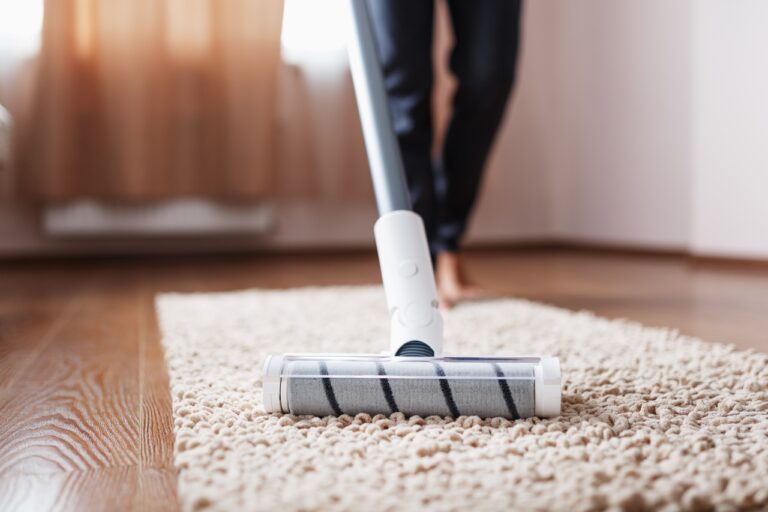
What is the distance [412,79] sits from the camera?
4.67 ft

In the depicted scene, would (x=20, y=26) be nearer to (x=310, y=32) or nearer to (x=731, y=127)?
(x=310, y=32)

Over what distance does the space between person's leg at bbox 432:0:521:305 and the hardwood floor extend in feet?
0.78

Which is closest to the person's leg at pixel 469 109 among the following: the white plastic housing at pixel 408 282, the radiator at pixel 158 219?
the white plastic housing at pixel 408 282

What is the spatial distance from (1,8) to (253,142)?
90 cm

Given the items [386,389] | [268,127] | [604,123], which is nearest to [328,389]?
[386,389]

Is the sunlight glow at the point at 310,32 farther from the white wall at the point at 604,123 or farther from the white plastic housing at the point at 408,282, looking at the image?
the white plastic housing at the point at 408,282

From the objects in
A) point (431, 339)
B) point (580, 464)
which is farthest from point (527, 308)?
point (580, 464)

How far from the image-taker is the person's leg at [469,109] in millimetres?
1465

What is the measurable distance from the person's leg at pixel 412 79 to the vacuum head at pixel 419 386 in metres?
0.75

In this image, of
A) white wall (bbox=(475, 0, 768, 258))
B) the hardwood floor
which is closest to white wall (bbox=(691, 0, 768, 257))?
white wall (bbox=(475, 0, 768, 258))

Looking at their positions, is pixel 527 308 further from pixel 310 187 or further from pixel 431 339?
pixel 310 187

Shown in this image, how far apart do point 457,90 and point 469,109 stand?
1.8 inches

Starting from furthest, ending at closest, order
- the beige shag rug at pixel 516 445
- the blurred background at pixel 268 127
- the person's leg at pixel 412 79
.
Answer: the blurred background at pixel 268 127, the person's leg at pixel 412 79, the beige shag rug at pixel 516 445

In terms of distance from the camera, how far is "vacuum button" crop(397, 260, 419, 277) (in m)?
0.75
